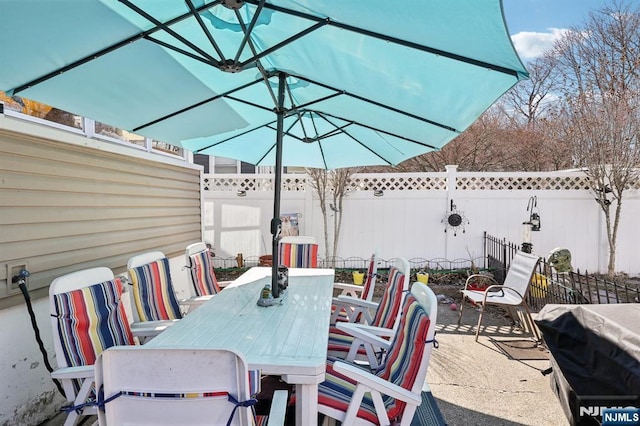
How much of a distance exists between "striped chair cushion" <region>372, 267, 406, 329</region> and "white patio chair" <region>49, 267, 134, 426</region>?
71.1 inches

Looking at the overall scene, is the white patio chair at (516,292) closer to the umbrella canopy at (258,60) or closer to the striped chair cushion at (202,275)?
the umbrella canopy at (258,60)

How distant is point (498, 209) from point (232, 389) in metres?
6.51

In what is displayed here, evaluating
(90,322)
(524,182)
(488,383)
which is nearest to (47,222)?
(90,322)

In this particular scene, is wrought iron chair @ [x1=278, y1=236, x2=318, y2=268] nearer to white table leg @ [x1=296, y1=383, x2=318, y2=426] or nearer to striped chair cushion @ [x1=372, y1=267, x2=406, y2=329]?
striped chair cushion @ [x1=372, y1=267, x2=406, y2=329]

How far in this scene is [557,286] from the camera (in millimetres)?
4168

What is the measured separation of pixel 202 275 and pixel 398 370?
2.50m

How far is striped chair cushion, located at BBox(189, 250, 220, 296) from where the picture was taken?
3.69 m

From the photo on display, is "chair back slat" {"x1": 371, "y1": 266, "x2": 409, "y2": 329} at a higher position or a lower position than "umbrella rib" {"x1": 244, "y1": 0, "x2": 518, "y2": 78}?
lower

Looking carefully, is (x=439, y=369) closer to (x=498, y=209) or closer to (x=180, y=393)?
(x=180, y=393)

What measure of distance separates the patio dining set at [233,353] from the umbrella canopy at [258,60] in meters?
0.65

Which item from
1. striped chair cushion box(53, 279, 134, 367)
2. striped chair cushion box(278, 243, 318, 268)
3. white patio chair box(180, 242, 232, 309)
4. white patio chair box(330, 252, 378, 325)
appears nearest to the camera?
striped chair cushion box(53, 279, 134, 367)

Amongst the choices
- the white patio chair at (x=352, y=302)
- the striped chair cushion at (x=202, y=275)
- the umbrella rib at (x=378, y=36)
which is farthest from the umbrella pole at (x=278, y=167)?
the striped chair cushion at (x=202, y=275)

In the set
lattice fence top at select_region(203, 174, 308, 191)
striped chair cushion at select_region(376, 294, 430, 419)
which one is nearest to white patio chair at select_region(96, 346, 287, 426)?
striped chair cushion at select_region(376, 294, 430, 419)

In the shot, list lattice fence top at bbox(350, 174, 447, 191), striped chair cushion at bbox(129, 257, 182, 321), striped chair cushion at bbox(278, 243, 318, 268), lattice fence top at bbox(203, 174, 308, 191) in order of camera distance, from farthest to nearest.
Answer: lattice fence top at bbox(203, 174, 308, 191)
lattice fence top at bbox(350, 174, 447, 191)
striped chair cushion at bbox(278, 243, 318, 268)
striped chair cushion at bbox(129, 257, 182, 321)
